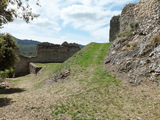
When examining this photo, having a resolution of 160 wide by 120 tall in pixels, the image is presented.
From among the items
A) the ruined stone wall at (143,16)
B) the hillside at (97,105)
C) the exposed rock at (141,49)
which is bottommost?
the hillside at (97,105)

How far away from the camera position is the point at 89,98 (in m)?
9.43

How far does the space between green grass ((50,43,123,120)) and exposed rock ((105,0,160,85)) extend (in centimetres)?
127

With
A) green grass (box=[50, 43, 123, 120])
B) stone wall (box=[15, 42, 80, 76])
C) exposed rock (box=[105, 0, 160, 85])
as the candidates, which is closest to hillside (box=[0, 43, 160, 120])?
green grass (box=[50, 43, 123, 120])

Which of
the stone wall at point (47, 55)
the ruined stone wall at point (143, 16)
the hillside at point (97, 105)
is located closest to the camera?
the hillside at point (97, 105)

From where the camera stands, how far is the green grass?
7.28 m

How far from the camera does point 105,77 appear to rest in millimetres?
12773

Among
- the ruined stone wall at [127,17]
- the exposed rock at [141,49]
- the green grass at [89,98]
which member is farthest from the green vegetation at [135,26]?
the green grass at [89,98]

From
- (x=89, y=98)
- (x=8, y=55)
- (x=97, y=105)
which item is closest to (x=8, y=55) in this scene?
(x=8, y=55)

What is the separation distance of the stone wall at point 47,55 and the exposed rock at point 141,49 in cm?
1659

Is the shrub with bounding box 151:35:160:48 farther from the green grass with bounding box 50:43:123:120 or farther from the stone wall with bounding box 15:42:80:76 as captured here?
the stone wall with bounding box 15:42:80:76

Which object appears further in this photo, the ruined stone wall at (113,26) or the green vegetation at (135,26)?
the ruined stone wall at (113,26)

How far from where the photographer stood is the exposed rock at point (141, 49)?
10883 mm

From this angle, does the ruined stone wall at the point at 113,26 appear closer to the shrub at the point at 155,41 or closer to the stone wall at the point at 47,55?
the stone wall at the point at 47,55

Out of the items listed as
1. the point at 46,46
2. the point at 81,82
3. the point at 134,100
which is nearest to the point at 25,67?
the point at 46,46
